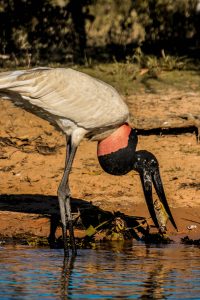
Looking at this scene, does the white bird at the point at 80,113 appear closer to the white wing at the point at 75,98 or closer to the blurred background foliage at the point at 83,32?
the white wing at the point at 75,98

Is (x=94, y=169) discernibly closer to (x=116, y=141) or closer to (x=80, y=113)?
(x=116, y=141)

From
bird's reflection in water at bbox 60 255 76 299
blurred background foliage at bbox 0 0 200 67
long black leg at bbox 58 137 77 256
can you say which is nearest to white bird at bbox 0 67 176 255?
long black leg at bbox 58 137 77 256

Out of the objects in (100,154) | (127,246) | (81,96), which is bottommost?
(127,246)

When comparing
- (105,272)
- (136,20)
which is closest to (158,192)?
(105,272)

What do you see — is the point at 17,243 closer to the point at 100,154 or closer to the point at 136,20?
the point at 100,154

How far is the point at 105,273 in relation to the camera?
6.62 metres

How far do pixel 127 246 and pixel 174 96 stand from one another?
324cm

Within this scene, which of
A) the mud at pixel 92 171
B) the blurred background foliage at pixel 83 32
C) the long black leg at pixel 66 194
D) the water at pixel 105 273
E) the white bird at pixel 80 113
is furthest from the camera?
the blurred background foliage at pixel 83 32

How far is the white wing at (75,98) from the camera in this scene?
25.4 ft

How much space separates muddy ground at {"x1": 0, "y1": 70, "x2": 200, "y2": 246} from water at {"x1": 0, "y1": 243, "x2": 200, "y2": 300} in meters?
0.75

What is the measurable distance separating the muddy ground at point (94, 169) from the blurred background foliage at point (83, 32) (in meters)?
2.04

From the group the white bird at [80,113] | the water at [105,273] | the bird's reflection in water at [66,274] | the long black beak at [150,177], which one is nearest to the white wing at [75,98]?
the white bird at [80,113]

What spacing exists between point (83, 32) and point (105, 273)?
22.6 ft

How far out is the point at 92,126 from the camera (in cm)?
796
